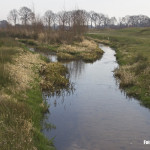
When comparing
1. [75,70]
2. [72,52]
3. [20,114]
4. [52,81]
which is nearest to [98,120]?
[20,114]

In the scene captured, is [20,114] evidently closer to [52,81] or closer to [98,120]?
[98,120]

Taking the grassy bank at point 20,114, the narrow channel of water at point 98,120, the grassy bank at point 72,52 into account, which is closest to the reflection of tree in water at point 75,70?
the grassy bank at point 72,52

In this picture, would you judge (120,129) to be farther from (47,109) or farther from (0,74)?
(0,74)

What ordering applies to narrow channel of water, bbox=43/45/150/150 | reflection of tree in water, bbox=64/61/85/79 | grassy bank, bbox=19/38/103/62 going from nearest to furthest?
narrow channel of water, bbox=43/45/150/150 < reflection of tree in water, bbox=64/61/85/79 < grassy bank, bbox=19/38/103/62

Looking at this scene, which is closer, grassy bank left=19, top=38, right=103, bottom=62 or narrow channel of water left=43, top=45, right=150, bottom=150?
narrow channel of water left=43, top=45, right=150, bottom=150

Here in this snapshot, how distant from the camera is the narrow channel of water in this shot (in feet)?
27.1

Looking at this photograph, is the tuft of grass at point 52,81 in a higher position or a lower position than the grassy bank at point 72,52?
lower

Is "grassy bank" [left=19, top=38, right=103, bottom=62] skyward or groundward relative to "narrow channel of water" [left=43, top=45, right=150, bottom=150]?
skyward

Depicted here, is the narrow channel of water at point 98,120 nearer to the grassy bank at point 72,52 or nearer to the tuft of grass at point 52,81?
the tuft of grass at point 52,81

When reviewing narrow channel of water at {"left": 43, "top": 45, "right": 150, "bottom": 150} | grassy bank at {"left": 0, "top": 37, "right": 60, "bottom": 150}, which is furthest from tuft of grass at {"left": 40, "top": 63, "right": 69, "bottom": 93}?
narrow channel of water at {"left": 43, "top": 45, "right": 150, "bottom": 150}

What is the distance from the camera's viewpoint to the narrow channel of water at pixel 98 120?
8273 mm

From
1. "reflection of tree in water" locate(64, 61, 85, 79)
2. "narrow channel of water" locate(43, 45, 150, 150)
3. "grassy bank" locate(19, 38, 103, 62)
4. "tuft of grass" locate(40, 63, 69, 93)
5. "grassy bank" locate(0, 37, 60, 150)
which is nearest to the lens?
"grassy bank" locate(0, 37, 60, 150)

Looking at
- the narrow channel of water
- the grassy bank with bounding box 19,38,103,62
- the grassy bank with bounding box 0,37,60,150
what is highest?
the grassy bank with bounding box 19,38,103,62

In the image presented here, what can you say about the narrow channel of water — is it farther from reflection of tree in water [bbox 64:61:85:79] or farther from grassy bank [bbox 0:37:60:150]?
reflection of tree in water [bbox 64:61:85:79]
